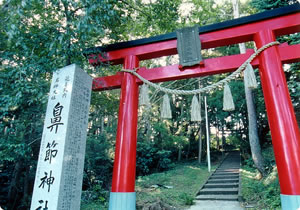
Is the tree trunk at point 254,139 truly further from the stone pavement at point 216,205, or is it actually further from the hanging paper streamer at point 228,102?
the hanging paper streamer at point 228,102

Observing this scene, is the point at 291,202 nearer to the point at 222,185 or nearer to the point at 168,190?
the point at 222,185

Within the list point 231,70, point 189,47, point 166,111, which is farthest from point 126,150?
point 231,70

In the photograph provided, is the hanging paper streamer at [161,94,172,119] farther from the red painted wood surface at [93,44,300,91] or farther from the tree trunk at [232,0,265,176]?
the tree trunk at [232,0,265,176]

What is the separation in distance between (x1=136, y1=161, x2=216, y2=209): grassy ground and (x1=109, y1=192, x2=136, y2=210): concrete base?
1992 millimetres

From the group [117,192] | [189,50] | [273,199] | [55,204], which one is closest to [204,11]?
[189,50]

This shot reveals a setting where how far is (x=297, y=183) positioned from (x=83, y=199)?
501cm

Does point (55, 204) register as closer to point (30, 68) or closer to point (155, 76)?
point (30, 68)

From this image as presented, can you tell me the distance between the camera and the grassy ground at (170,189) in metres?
5.12

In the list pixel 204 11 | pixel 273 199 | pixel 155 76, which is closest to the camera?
pixel 155 76

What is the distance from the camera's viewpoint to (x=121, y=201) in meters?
2.74

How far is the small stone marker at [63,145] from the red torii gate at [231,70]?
595 millimetres

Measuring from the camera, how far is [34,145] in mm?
4988

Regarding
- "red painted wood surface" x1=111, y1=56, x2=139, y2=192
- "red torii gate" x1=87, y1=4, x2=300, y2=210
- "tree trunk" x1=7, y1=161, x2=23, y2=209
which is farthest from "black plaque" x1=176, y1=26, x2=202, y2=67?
"tree trunk" x1=7, y1=161, x2=23, y2=209

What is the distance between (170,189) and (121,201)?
444 cm
